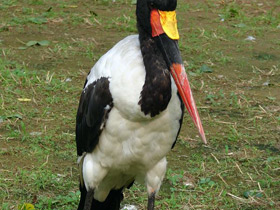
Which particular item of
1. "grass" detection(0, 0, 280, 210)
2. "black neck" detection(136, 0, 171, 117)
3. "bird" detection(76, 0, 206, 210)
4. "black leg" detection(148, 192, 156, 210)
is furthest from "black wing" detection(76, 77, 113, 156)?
"grass" detection(0, 0, 280, 210)

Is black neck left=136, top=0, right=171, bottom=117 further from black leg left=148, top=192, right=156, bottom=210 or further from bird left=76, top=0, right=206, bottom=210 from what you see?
black leg left=148, top=192, right=156, bottom=210

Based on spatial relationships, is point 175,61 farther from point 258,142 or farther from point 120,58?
point 258,142

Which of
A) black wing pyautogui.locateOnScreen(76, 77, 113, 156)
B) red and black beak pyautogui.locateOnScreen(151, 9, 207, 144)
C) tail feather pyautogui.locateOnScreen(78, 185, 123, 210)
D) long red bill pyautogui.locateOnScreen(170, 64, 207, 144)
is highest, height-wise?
red and black beak pyautogui.locateOnScreen(151, 9, 207, 144)

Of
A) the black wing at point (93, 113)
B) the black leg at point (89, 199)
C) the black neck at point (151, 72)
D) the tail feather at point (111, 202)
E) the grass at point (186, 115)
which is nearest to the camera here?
the black neck at point (151, 72)

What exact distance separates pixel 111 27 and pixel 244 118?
9.23 feet

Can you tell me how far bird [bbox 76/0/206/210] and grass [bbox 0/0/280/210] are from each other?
1.84ft

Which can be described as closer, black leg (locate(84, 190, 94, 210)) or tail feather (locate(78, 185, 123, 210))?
black leg (locate(84, 190, 94, 210))

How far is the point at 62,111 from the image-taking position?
5.82 meters

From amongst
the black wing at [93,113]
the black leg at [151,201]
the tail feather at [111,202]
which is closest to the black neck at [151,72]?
the black wing at [93,113]

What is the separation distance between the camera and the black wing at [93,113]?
145 inches

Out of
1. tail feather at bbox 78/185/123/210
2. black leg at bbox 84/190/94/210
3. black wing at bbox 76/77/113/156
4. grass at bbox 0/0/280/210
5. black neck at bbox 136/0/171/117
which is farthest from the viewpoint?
grass at bbox 0/0/280/210

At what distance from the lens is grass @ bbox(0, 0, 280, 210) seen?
4.61m

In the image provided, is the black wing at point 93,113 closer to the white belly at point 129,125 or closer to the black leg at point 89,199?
the white belly at point 129,125

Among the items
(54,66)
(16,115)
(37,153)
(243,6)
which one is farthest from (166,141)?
(243,6)
